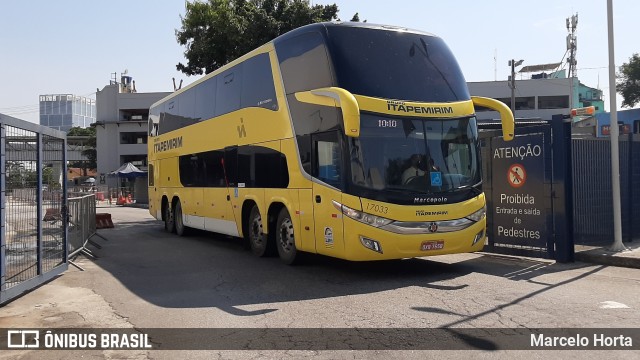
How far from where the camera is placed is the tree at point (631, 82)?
52.4 metres

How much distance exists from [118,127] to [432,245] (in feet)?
211

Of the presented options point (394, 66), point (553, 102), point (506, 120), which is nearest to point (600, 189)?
point (506, 120)

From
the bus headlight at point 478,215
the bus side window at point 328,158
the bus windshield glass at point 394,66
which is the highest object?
the bus windshield glass at point 394,66

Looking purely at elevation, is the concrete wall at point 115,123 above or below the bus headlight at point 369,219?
above

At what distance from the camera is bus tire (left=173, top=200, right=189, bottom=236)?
56.1 feet

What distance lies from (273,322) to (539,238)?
6.12 meters

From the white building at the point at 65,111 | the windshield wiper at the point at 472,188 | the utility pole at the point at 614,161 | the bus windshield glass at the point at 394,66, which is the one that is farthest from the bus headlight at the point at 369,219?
the white building at the point at 65,111

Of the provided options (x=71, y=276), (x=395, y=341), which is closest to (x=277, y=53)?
(x=71, y=276)

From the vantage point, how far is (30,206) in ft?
27.0

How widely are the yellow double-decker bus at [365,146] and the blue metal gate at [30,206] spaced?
374 cm

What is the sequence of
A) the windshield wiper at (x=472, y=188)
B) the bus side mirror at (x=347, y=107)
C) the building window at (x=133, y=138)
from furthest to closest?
the building window at (x=133, y=138) < the windshield wiper at (x=472, y=188) < the bus side mirror at (x=347, y=107)

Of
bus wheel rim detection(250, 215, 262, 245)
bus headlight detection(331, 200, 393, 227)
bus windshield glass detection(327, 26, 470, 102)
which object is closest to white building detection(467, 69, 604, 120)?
bus wheel rim detection(250, 215, 262, 245)

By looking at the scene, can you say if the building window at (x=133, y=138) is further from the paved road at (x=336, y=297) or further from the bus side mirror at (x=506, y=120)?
the bus side mirror at (x=506, y=120)

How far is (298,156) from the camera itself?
9797 millimetres
